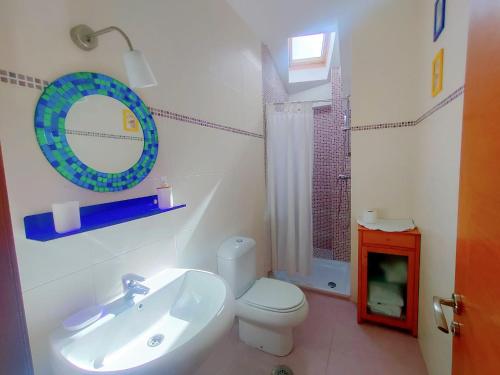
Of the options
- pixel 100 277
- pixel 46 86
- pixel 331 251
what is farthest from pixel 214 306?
pixel 331 251

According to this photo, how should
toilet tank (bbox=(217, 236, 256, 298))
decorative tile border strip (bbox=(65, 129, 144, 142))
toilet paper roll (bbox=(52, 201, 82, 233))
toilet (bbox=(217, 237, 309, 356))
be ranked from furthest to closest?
toilet tank (bbox=(217, 236, 256, 298)), toilet (bbox=(217, 237, 309, 356)), decorative tile border strip (bbox=(65, 129, 144, 142)), toilet paper roll (bbox=(52, 201, 82, 233))

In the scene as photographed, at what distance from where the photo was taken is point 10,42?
30.8 inches

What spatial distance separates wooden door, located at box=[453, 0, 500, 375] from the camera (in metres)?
0.51

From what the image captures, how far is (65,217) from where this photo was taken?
82 centimetres

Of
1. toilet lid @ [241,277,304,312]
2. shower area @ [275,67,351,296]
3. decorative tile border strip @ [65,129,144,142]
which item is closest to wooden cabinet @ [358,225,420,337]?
toilet lid @ [241,277,304,312]

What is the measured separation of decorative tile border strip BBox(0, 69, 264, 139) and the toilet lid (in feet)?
4.01

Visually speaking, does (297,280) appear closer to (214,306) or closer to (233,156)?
(233,156)

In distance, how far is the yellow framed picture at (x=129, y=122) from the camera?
1137 mm

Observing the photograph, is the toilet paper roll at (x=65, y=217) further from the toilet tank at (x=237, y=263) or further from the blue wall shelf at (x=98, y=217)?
the toilet tank at (x=237, y=263)

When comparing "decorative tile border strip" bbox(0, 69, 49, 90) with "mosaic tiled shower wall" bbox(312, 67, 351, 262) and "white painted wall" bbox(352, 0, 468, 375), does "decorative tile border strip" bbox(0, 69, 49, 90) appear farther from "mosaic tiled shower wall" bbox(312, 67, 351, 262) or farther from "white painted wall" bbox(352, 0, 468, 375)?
"mosaic tiled shower wall" bbox(312, 67, 351, 262)

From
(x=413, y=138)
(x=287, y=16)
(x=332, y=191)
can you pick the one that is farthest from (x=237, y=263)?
(x=287, y=16)

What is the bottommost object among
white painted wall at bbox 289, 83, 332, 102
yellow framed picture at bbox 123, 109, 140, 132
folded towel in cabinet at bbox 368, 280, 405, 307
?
folded towel in cabinet at bbox 368, 280, 405, 307

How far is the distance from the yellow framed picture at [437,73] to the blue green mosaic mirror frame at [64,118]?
157 centimetres

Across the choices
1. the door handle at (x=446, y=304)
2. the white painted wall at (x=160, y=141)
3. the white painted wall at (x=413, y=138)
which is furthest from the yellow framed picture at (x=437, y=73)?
the white painted wall at (x=160, y=141)
